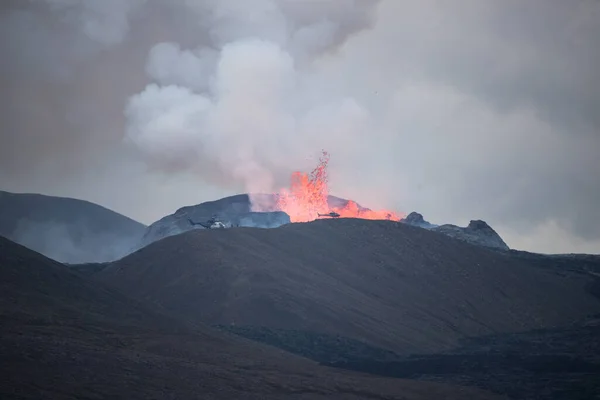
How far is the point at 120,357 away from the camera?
53.9 metres

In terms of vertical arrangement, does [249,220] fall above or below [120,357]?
above

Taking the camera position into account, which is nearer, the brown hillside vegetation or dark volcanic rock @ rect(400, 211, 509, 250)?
the brown hillside vegetation

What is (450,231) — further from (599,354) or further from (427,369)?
(427,369)

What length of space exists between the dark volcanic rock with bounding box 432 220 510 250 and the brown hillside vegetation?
1154 inches

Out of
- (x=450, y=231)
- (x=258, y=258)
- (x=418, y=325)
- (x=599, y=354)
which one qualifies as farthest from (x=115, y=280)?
(x=450, y=231)

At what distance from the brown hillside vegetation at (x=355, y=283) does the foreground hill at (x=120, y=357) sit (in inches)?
621

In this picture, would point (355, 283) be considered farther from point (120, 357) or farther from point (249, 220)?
point (249, 220)

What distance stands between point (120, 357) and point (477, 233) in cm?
11881

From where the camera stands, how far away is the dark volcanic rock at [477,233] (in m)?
159

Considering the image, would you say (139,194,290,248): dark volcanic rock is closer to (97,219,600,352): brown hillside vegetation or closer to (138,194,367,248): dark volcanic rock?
(138,194,367,248): dark volcanic rock

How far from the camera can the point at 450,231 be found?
160625mm

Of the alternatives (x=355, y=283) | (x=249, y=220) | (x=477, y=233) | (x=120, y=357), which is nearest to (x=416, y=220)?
(x=477, y=233)

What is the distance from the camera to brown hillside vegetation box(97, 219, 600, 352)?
88.1m

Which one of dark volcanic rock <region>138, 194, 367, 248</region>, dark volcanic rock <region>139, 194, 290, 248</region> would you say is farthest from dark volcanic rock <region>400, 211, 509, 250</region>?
dark volcanic rock <region>139, 194, 290, 248</region>
